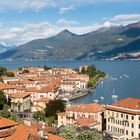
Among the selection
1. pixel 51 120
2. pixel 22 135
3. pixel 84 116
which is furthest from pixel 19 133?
pixel 84 116

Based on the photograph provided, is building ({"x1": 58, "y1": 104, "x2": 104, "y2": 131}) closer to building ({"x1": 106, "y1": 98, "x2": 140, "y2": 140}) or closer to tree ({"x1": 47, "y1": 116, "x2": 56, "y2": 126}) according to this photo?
tree ({"x1": 47, "y1": 116, "x2": 56, "y2": 126})

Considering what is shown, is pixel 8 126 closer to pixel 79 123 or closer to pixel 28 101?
pixel 79 123

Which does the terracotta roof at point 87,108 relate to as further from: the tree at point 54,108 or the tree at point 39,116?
the tree at point 39,116

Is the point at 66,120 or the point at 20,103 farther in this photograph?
the point at 20,103

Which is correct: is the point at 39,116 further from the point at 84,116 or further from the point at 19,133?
the point at 19,133

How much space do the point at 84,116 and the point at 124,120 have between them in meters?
10.0

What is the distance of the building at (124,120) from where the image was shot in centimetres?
3478

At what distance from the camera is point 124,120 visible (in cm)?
3606

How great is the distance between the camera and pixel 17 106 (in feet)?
185

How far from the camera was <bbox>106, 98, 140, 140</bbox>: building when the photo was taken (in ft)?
114

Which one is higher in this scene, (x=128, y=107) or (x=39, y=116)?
(x=128, y=107)

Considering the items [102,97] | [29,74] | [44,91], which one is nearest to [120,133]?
[44,91]

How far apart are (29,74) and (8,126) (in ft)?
310

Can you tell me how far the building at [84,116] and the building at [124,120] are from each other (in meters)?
1.92
